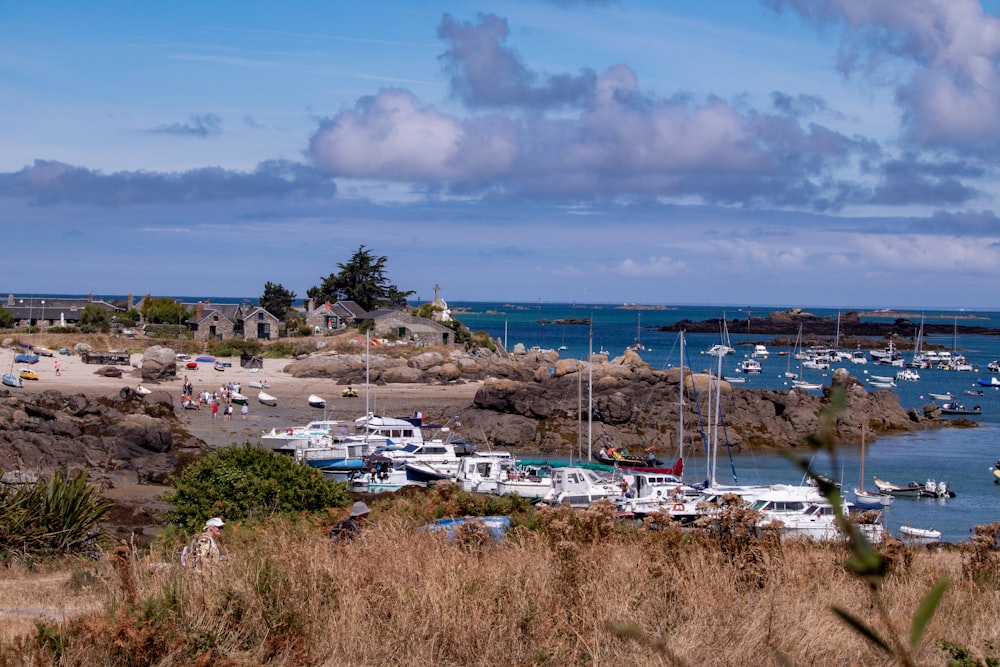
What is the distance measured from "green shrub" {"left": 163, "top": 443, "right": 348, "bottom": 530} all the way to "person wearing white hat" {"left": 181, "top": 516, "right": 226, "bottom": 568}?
4807mm

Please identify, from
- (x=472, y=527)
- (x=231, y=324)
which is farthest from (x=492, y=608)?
(x=231, y=324)

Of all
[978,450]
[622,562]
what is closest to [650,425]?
[978,450]

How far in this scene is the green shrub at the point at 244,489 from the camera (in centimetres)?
1554

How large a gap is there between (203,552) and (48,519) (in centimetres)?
599

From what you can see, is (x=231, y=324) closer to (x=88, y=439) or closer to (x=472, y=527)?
(x=88, y=439)

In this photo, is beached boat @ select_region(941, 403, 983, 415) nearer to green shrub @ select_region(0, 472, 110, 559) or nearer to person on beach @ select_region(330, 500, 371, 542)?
green shrub @ select_region(0, 472, 110, 559)

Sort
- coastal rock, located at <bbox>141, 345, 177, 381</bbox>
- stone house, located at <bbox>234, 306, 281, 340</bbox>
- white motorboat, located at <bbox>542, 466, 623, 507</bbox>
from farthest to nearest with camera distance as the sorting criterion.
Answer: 1. stone house, located at <bbox>234, 306, 281, 340</bbox>
2. coastal rock, located at <bbox>141, 345, 177, 381</bbox>
3. white motorboat, located at <bbox>542, 466, 623, 507</bbox>

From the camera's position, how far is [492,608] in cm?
775

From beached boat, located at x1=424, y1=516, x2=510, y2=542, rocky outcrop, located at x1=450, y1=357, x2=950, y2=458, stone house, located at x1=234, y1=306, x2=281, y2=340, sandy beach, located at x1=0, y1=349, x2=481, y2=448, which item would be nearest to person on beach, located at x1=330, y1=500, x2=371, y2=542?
beached boat, located at x1=424, y1=516, x2=510, y2=542

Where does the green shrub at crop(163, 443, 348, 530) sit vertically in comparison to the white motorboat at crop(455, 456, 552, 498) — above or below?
above

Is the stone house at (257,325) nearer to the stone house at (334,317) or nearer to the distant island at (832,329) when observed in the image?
the stone house at (334,317)

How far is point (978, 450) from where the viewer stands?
49.4 m

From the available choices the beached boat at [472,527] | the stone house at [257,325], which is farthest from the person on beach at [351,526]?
the stone house at [257,325]

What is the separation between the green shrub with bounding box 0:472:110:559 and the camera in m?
13.7
